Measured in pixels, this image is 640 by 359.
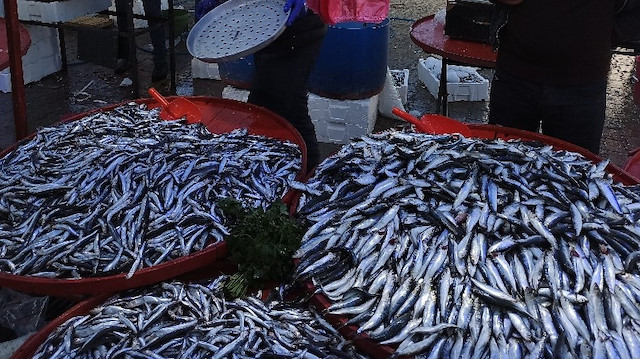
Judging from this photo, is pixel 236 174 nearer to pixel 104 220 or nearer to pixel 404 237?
pixel 104 220

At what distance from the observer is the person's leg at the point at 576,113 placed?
375 centimetres

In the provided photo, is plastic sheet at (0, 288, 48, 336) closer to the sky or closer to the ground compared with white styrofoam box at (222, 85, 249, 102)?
closer to the ground

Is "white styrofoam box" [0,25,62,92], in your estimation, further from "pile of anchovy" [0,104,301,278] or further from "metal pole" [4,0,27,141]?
"pile of anchovy" [0,104,301,278]

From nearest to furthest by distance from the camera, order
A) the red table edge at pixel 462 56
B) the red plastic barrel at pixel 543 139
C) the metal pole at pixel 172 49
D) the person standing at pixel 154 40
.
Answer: the red plastic barrel at pixel 543 139
the red table edge at pixel 462 56
the metal pole at pixel 172 49
the person standing at pixel 154 40

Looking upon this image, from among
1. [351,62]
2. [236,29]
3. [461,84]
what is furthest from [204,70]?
[236,29]

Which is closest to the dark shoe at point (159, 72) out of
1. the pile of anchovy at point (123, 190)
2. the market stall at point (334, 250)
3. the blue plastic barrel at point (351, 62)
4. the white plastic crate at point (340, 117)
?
the blue plastic barrel at point (351, 62)

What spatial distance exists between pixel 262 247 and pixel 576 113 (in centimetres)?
231

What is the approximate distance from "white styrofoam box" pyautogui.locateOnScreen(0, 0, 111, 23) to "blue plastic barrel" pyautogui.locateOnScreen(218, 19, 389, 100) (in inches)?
102

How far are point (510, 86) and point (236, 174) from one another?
6.30 feet

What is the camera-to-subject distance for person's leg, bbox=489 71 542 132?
3.88 metres

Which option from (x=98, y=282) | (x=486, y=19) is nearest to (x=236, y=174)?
(x=98, y=282)

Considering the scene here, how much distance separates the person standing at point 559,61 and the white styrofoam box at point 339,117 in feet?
7.19

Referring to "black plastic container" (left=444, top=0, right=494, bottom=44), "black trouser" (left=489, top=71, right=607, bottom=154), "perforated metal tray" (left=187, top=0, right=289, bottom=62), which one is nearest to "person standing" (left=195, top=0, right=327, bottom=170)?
"perforated metal tray" (left=187, top=0, right=289, bottom=62)

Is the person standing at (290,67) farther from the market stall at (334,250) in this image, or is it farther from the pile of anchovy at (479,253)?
the pile of anchovy at (479,253)
